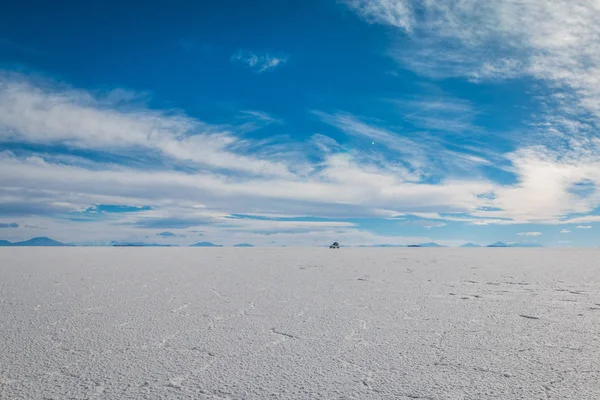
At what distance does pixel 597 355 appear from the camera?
Answer: 4.05 meters

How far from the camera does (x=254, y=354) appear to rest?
4070mm

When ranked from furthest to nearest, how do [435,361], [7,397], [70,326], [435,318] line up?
[435,318] < [70,326] < [435,361] < [7,397]

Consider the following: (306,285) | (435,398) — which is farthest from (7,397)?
(306,285)

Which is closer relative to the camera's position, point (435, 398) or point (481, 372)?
point (435, 398)

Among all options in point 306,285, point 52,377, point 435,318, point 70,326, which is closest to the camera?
point 52,377

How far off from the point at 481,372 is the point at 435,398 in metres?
0.81

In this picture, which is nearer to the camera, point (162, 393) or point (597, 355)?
point (162, 393)

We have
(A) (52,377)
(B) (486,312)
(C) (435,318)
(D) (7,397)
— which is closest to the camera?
(D) (7,397)

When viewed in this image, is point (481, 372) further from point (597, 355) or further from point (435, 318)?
point (435, 318)

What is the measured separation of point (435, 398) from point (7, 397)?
128 inches

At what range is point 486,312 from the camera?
6254mm

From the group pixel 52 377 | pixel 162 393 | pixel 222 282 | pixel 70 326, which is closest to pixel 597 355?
pixel 162 393

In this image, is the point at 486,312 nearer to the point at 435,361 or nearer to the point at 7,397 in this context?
the point at 435,361

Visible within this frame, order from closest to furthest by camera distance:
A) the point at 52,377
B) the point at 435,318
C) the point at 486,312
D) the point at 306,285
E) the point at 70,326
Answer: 1. the point at 52,377
2. the point at 70,326
3. the point at 435,318
4. the point at 486,312
5. the point at 306,285
